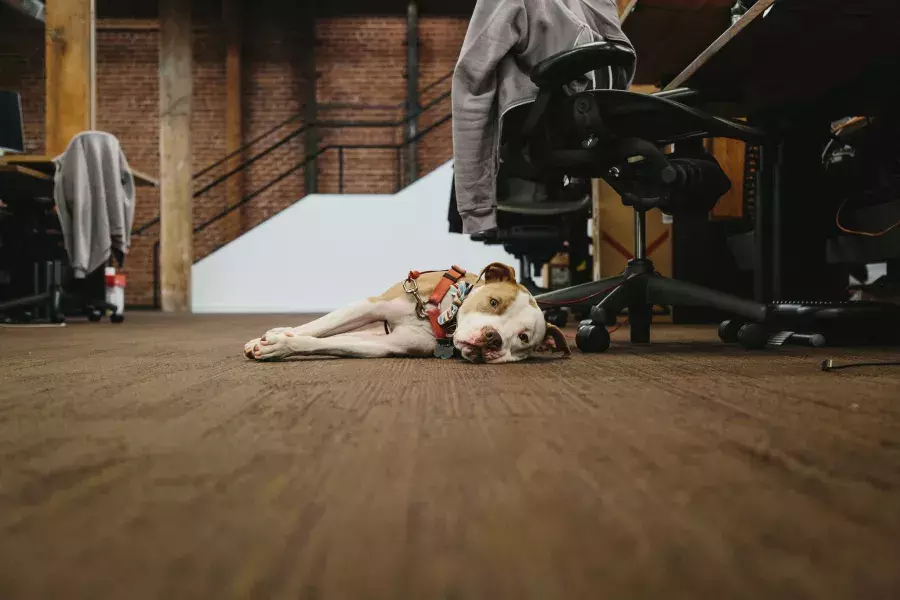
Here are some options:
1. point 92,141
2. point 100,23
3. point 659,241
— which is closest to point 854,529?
point 659,241

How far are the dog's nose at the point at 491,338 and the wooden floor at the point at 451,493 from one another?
0.34 metres

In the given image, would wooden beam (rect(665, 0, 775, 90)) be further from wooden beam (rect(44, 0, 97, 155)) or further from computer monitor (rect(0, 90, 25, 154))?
computer monitor (rect(0, 90, 25, 154))

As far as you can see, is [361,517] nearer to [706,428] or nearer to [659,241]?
[706,428]

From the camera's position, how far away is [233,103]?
7.66m

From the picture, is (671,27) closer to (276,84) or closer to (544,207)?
(544,207)

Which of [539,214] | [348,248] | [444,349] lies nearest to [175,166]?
[348,248]

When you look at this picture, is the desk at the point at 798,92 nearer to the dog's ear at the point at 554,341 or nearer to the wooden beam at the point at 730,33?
the wooden beam at the point at 730,33

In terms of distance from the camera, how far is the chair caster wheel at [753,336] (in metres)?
1.75

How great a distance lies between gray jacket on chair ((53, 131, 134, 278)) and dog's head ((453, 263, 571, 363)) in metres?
2.99

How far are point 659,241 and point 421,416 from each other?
2.98m

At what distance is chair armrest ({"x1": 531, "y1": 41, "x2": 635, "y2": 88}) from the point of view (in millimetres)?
1601

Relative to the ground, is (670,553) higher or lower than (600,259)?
lower

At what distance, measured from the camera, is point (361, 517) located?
42cm

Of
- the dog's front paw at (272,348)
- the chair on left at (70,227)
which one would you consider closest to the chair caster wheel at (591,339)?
the dog's front paw at (272,348)
